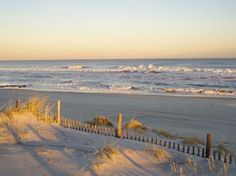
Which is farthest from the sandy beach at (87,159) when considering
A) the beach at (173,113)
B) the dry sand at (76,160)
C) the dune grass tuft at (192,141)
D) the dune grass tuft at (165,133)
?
the beach at (173,113)

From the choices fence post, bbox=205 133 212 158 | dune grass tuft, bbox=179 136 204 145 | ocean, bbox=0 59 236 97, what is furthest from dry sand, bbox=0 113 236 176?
ocean, bbox=0 59 236 97

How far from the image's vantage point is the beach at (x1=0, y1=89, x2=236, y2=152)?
1519 cm

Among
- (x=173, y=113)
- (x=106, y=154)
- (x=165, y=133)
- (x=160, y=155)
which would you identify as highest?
(x=106, y=154)

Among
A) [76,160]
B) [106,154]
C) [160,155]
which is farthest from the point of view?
[160,155]

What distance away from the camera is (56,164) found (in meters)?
7.92

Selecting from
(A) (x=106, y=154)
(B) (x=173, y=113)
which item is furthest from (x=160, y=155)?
(B) (x=173, y=113)

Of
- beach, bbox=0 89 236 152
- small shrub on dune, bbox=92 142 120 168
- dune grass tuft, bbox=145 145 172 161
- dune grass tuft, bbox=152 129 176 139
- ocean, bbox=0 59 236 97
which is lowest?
ocean, bbox=0 59 236 97

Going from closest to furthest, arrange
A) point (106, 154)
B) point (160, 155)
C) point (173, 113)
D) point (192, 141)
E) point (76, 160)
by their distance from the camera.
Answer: point (76, 160) < point (106, 154) < point (160, 155) < point (192, 141) < point (173, 113)

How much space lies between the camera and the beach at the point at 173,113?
15195 mm

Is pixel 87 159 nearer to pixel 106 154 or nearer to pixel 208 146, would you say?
pixel 106 154

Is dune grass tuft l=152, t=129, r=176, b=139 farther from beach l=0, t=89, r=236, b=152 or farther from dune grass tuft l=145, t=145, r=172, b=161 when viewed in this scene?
dune grass tuft l=145, t=145, r=172, b=161

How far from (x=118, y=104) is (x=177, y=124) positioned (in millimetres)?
6896

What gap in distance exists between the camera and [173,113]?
19406 mm

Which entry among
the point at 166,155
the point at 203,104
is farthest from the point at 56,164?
the point at 203,104
